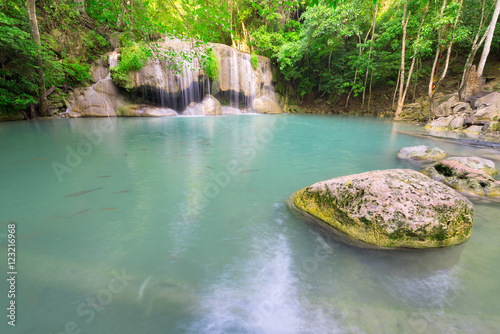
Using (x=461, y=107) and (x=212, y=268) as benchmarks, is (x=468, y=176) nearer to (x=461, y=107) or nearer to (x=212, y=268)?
(x=212, y=268)

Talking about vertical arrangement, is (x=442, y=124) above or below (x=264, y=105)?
below

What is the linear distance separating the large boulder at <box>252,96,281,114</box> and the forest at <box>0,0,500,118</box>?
336cm

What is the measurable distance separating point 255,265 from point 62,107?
48.8 feet

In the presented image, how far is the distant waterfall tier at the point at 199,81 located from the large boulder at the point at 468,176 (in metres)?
12.0

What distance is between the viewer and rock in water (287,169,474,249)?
1979 millimetres

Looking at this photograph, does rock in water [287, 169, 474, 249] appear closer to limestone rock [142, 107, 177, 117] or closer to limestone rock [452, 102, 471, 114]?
limestone rock [452, 102, 471, 114]

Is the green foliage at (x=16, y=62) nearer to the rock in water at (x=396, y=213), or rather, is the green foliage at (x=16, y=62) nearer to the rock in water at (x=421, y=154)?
the rock in water at (x=396, y=213)

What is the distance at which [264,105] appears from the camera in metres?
20.5

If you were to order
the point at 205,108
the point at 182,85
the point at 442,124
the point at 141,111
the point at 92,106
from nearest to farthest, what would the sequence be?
the point at 442,124 → the point at 92,106 → the point at 141,111 → the point at 182,85 → the point at 205,108

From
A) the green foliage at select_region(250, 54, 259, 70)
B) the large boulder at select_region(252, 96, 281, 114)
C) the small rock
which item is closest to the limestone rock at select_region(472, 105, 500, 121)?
the small rock

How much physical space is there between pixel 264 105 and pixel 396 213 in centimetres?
1951

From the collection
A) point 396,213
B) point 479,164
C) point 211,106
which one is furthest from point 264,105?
point 396,213

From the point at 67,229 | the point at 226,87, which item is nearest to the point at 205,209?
the point at 67,229

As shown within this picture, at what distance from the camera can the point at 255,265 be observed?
5.97 ft
